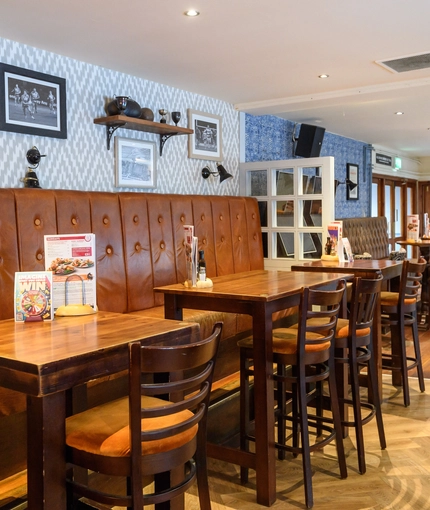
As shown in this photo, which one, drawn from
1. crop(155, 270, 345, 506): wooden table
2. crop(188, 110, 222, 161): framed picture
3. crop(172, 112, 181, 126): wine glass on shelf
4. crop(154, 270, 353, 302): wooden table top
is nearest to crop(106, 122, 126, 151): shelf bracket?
crop(172, 112, 181, 126): wine glass on shelf

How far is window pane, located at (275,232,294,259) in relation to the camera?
544 centimetres

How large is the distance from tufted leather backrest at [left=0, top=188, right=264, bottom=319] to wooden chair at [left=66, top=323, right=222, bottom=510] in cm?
165

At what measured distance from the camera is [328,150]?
25.5 ft

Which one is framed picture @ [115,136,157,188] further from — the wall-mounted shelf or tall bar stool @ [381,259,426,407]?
tall bar stool @ [381,259,426,407]

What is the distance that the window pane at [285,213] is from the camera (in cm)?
541

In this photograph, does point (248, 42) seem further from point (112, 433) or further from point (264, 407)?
point (112, 433)

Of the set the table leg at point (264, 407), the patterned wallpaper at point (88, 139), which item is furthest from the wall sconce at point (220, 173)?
the table leg at point (264, 407)

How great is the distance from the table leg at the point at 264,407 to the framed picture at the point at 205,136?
2.89m

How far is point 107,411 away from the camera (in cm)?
181

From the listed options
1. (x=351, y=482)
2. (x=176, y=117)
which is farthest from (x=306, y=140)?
(x=351, y=482)

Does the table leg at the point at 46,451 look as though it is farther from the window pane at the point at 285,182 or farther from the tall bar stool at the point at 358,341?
the window pane at the point at 285,182

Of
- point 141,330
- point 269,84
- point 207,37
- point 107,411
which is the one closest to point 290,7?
point 207,37

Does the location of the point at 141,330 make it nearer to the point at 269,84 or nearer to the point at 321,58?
the point at 321,58

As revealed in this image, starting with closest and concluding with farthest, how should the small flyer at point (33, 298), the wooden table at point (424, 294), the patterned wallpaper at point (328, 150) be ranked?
1. the small flyer at point (33, 298)
2. the patterned wallpaper at point (328, 150)
3. the wooden table at point (424, 294)
